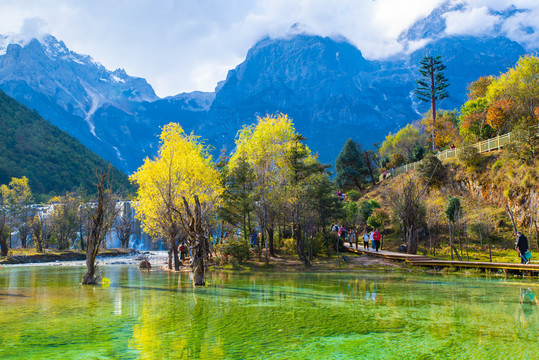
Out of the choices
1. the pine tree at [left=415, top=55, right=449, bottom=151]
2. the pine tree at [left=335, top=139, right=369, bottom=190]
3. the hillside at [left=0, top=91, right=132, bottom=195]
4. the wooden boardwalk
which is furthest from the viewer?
the hillside at [left=0, top=91, right=132, bottom=195]

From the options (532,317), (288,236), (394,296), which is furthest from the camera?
(288,236)

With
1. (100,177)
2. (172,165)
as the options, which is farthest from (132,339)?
(172,165)

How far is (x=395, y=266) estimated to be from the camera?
2706 centimetres

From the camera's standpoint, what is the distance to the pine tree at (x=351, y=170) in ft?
208

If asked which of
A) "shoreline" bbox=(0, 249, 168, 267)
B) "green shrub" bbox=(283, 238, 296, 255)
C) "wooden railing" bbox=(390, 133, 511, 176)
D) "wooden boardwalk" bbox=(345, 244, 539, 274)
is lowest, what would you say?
"shoreline" bbox=(0, 249, 168, 267)

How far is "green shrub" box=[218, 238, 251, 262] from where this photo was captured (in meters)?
28.9

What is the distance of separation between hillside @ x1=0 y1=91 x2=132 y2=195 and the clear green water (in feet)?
262

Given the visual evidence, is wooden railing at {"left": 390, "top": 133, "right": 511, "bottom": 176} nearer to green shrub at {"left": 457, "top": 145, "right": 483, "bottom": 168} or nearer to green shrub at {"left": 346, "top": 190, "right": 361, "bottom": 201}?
green shrub at {"left": 457, "top": 145, "right": 483, "bottom": 168}

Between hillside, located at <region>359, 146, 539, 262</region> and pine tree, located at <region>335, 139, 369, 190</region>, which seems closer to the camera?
hillside, located at <region>359, 146, 539, 262</region>

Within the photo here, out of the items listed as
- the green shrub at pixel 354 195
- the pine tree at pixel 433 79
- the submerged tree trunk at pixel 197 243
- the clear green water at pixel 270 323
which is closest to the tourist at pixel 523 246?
the clear green water at pixel 270 323

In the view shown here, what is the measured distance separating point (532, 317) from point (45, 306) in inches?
550

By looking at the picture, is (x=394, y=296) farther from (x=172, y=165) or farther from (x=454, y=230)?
(x=454, y=230)

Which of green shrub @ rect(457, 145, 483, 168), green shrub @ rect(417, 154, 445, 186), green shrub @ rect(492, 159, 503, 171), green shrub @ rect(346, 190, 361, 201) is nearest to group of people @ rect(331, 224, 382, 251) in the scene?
green shrub @ rect(417, 154, 445, 186)

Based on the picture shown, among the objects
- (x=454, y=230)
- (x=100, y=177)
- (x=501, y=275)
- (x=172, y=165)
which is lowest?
(x=501, y=275)
